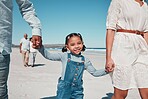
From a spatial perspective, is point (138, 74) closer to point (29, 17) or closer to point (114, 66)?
point (114, 66)

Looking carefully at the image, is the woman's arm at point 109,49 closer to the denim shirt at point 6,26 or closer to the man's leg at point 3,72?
the denim shirt at point 6,26

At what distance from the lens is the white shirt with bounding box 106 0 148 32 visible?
10.1ft

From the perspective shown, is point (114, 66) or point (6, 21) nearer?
point (6, 21)

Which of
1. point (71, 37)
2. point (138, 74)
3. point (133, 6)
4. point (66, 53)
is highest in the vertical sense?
point (133, 6)

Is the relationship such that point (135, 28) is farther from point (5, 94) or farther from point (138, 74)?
point (5, 94)

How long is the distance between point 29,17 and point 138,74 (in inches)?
57.5

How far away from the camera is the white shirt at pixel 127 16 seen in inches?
121

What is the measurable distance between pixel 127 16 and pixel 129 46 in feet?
1.17

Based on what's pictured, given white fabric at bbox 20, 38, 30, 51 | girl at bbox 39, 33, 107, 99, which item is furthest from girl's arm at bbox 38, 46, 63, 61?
white fabric at bbox 20, 38, 30, 51

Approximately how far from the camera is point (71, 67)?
3.67m

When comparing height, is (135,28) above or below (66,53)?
above

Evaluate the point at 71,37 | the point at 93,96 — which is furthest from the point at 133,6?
the point at 93,96

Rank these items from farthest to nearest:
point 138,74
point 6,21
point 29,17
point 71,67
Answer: point 71,67, point 138,74, point 29,17, point 6,21

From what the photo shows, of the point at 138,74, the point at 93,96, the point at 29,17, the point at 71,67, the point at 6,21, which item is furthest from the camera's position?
the point at 93,96
